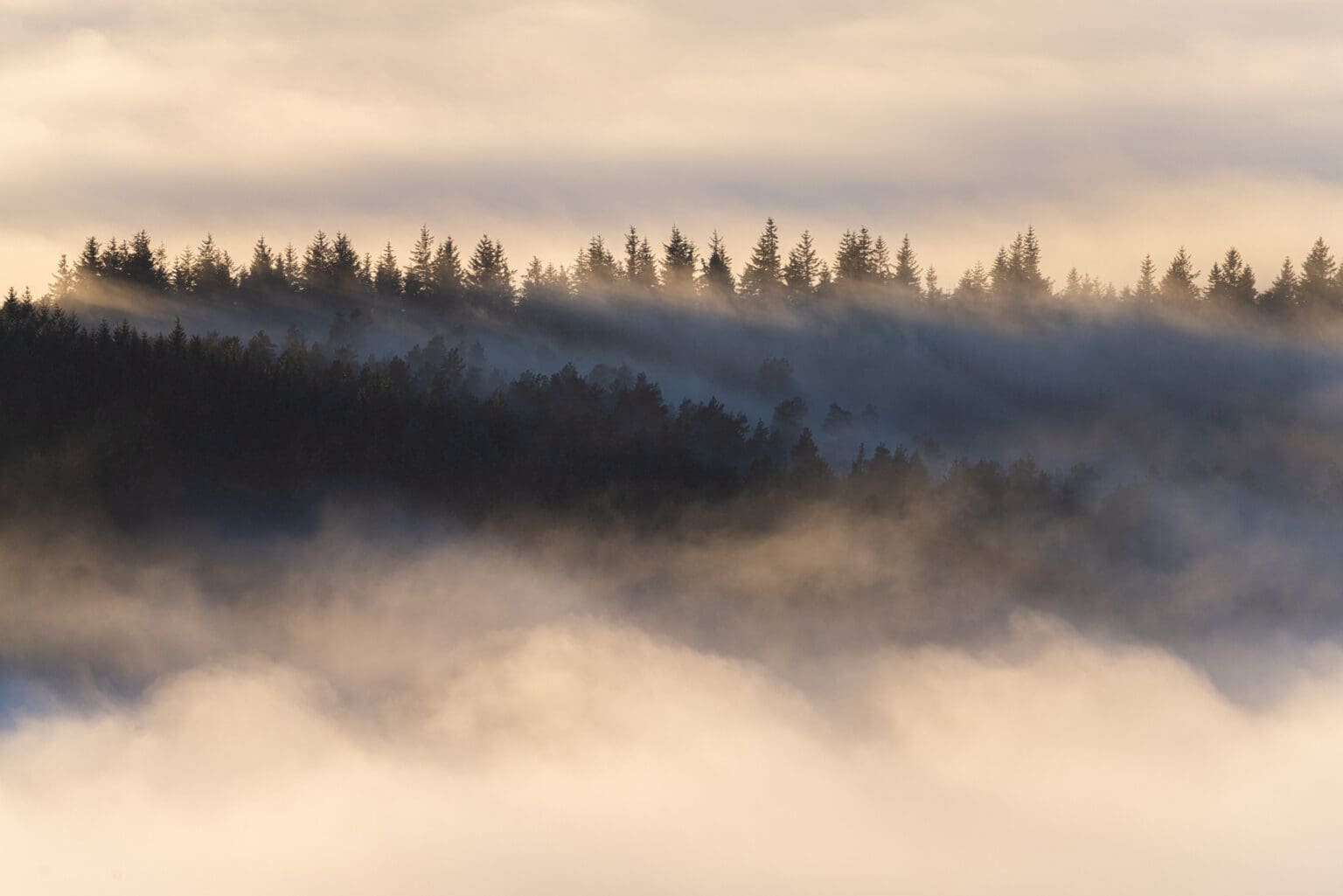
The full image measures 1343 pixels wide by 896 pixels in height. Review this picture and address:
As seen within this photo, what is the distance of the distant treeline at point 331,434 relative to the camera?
12619cm

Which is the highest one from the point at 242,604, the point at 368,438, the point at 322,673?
the point at 368,438

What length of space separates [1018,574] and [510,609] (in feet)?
201

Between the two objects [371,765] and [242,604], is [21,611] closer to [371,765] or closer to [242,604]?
[242,604]

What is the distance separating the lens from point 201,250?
170875mm

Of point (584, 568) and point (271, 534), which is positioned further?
point (584, 568)

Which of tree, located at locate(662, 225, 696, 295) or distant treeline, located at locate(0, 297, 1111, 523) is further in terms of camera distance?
tree, located at locate(662, 225, 696, 295)

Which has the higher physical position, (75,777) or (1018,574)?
(1018,574)

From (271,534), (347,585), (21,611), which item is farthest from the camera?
(347,585)

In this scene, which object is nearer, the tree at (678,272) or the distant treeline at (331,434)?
the distant treeline at (331,434)

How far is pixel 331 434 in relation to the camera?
131 m

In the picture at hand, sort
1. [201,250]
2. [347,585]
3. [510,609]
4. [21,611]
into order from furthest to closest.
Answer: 1. [510,609]
2. [201,250]
3. [347,585]
4. [21,611]

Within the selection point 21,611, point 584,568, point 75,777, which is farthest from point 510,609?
point 21,611

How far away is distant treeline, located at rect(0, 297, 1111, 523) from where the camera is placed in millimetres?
126188

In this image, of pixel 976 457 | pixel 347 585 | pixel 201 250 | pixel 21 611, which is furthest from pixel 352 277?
pixel 976 457
